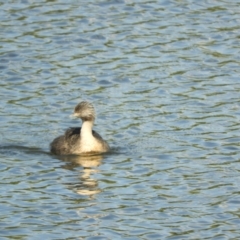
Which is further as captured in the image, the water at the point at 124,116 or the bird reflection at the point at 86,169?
the bird reflection at the point at 86,169

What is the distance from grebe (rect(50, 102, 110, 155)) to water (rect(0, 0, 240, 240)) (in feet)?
0.81

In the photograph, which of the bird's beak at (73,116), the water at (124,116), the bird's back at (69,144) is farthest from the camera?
the bird's beak at (73,116)

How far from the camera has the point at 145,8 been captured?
29406 millimetres

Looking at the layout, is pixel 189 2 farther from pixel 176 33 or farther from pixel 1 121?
pixel 1 121

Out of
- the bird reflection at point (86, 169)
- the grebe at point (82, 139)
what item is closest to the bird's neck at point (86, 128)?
the grebe at point (82, 139)

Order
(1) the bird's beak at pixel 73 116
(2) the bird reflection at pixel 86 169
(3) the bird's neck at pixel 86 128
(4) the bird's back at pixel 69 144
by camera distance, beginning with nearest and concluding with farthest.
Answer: (2) the bird reflection at pixel 86 169
(4) the bird's back at pixel 69 144
(3) the bird's neck at pixel 86 128
(1) the bird's beak at pixel 73 116

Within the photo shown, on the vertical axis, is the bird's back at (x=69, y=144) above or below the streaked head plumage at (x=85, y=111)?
below

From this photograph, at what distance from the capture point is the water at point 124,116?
57.1ft

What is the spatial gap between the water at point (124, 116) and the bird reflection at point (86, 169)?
0.04m

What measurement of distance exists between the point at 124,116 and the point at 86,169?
2.64m

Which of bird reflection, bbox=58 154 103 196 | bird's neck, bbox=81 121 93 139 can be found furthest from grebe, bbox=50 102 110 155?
bird reflection, bbox=58 154 103 196

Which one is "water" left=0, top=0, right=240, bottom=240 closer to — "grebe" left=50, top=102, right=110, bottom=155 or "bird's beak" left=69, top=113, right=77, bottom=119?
"grebe" left=50, top=102, right=110, bottom=155

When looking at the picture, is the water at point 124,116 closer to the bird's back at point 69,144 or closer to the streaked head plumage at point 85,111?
the bird's back at point 69,144

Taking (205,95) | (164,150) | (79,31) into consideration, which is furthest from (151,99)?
(79,31)
